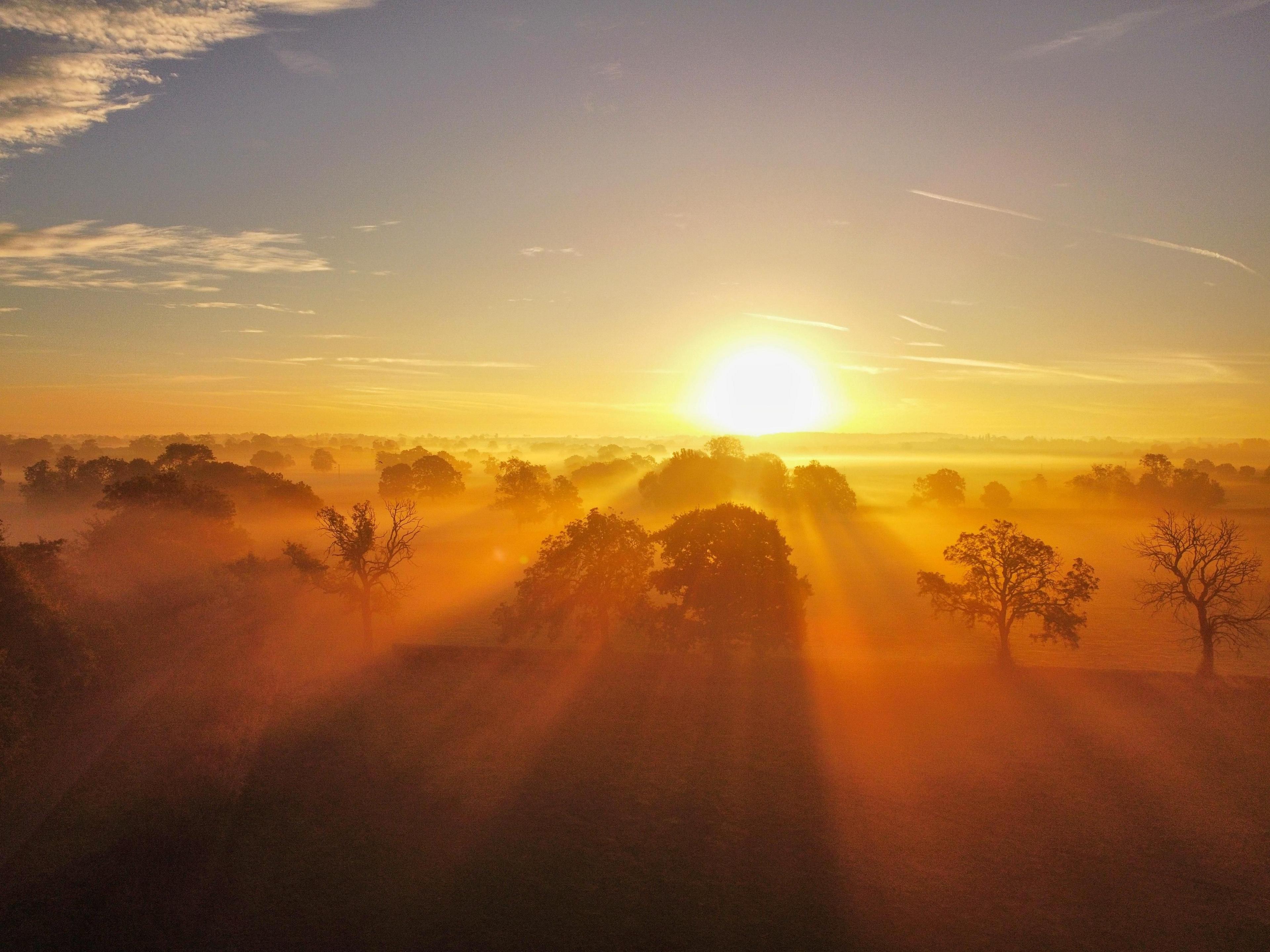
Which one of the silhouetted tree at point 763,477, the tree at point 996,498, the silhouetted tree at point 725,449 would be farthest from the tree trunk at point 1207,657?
the silhouetted tree at point 725,449

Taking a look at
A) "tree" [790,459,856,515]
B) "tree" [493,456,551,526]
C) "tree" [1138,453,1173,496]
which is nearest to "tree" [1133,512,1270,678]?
"tree" [790,459,856,515]

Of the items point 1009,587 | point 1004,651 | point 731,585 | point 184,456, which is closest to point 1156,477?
point 1009,587

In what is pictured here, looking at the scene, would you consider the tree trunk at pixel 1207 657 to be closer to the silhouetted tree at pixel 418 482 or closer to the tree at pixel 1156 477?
the tree at pixel 1156 477

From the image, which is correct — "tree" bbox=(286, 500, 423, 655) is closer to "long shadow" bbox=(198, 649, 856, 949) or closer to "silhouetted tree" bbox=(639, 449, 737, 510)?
"long shadow" bbox=(198, 649, 856, 949)

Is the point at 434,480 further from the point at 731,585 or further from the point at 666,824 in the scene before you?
the point at 666,824

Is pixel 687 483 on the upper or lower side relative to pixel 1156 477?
lower
